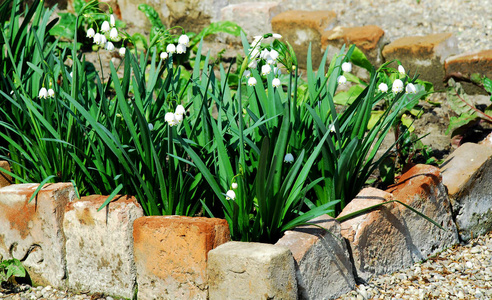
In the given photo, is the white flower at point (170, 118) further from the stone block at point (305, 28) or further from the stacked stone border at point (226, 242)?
the stone block at point (305, 28)

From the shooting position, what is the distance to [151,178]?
2.16m

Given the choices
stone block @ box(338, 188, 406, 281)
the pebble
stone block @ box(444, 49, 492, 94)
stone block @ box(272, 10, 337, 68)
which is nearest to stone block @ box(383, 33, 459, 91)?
stone block @ box(444, 49, 492, 94)

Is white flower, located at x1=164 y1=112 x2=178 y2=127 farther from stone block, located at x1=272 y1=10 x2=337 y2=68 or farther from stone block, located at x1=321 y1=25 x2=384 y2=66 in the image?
stone block, located at x1=272 y1=10 x2=337 y2=68

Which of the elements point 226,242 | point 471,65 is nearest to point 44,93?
point 226,242

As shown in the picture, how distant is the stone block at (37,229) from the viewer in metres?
2.26

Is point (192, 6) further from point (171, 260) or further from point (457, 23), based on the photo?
point (171, 260)

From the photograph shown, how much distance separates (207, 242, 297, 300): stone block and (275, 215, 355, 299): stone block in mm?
73

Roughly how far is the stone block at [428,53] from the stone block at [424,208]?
1.44m

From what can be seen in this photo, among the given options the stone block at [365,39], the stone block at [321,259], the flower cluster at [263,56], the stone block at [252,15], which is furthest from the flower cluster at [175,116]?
the stone block at [252,15]

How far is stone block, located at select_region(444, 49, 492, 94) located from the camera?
135 inches

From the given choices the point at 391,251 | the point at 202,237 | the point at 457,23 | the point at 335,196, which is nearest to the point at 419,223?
the point at 391,251

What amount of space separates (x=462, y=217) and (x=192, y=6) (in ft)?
10.5

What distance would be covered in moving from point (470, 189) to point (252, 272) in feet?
4.08

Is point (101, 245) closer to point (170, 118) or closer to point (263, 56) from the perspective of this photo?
point (170, 118)
